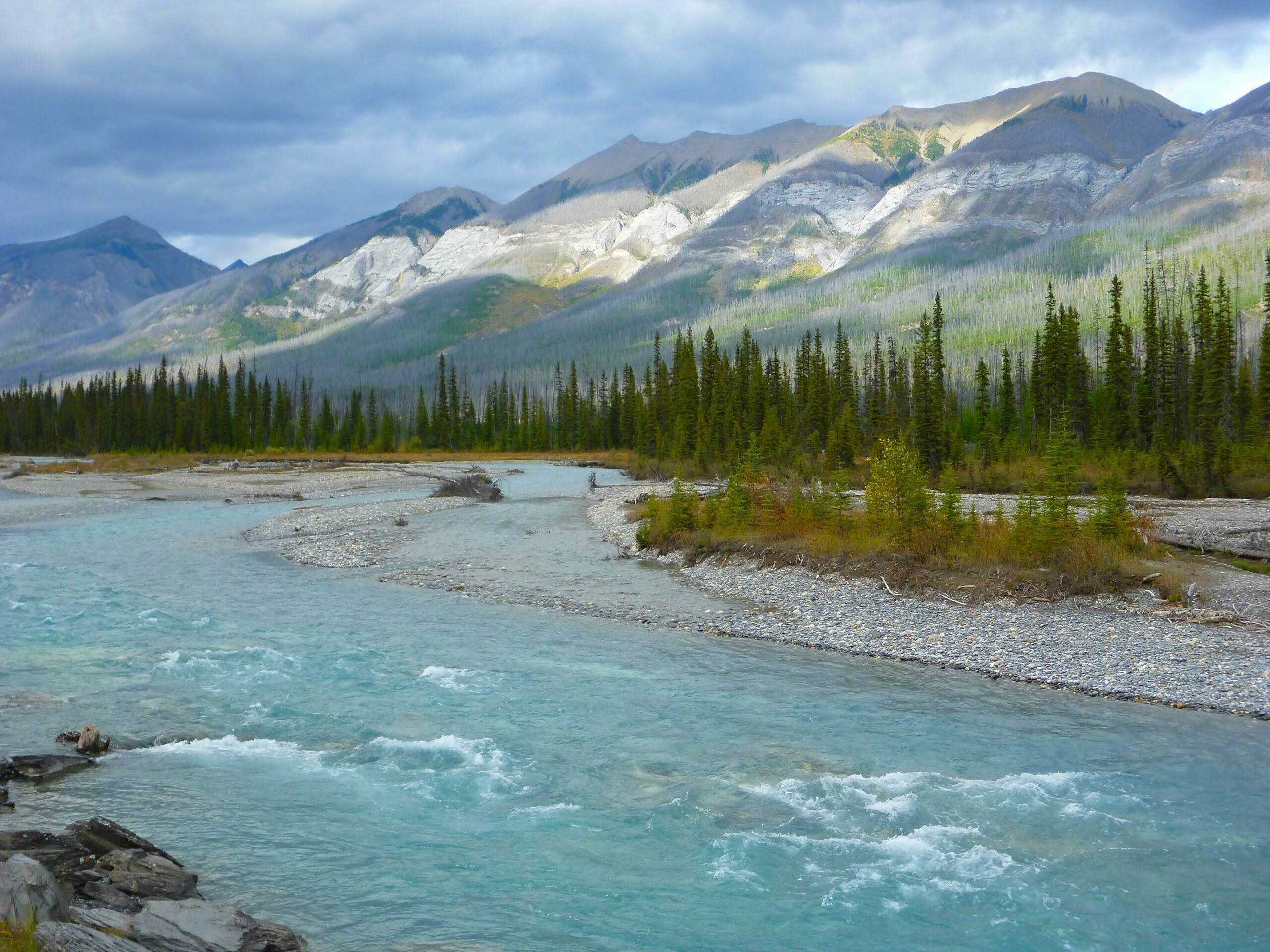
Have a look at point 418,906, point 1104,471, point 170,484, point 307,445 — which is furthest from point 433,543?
point 307,445

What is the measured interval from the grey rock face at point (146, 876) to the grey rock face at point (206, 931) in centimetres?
41

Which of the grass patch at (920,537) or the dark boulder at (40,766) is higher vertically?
the grass patch at (920,537)

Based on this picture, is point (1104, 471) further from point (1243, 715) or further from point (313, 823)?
point (313, 823)

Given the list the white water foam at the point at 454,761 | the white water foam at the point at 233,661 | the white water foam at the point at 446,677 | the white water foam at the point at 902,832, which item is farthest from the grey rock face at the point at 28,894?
the white water foam at the point at 233,661

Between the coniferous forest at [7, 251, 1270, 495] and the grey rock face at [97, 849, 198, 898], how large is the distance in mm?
28352

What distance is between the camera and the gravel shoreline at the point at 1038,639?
584 inches

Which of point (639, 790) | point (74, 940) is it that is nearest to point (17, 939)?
point (74, 940)

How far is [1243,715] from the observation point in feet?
44.4

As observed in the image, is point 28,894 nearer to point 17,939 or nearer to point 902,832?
point 17,939

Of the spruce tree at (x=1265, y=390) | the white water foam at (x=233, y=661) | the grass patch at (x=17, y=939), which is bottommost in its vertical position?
the white water foam at (x=233, y=661)

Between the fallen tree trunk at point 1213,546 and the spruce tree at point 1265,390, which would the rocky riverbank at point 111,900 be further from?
the spruce tree at point 1265,390

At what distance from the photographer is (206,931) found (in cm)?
682

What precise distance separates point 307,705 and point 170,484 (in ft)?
204

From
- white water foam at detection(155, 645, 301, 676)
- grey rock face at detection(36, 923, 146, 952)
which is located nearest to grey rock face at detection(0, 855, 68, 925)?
grey rock face at detection(36, 923, 146, 952)
